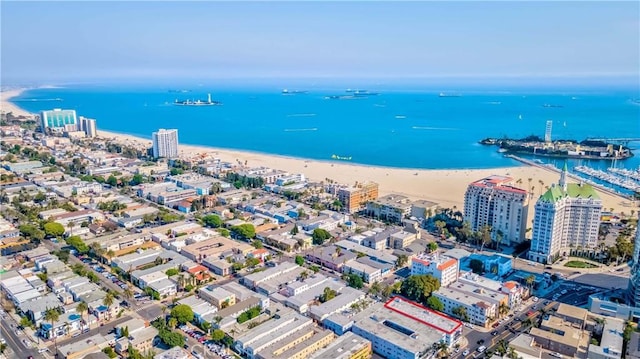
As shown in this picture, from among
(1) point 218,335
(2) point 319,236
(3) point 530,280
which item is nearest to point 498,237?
(3) point 530,280

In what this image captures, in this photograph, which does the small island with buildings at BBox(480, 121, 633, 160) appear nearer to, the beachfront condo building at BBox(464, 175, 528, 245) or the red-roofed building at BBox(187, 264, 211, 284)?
the beachfront condo building at BBox(464, 175, 528, 245)

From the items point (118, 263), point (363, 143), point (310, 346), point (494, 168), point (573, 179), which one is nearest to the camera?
point (310, 346)

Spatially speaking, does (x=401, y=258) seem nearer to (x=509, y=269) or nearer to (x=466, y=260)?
(x=466, y=260)

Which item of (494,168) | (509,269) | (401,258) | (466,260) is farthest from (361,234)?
(494,168)

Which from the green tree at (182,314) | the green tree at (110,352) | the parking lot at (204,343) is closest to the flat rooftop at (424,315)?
the parking lot at (204,343)

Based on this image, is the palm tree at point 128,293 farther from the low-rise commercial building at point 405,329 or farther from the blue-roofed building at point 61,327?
the low-rise commercial building at point 405,329

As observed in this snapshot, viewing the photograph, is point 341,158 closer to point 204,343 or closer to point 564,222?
point 564,222
